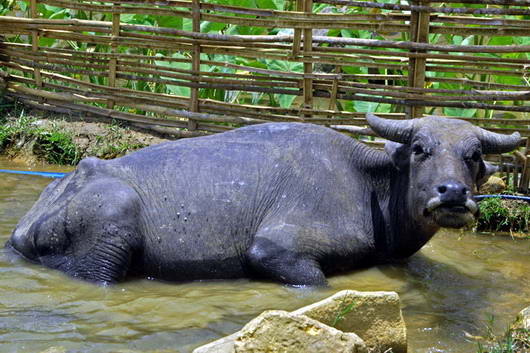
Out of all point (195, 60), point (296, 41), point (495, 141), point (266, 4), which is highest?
point (266, 4)

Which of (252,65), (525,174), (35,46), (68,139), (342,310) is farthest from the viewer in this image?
(35,46)

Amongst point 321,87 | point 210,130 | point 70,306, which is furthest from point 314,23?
point 70,306

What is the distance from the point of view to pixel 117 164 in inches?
217

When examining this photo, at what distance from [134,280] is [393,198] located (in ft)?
6.59

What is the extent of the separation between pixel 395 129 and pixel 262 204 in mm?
1108

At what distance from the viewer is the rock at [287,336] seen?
3248 millimetres

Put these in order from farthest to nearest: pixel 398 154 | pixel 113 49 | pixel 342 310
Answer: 1. pixel 113 49
2. pixel 398 154
3. pixel 342 310

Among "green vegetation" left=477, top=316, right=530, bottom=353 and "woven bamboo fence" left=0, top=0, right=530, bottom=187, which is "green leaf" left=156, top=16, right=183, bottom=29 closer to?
"woven bamboo fence" left=0, top=0, right=530, bottom=187

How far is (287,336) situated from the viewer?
3.29 meters

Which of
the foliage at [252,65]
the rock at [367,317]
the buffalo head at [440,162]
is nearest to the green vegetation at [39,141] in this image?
the foliage at [252,65]

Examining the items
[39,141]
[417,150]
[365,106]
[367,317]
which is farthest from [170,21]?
[367,317]

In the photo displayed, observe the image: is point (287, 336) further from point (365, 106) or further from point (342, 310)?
point (365, 106)

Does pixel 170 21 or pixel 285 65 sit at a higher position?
pixel 170 21

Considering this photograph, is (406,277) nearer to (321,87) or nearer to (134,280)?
(134,280)
